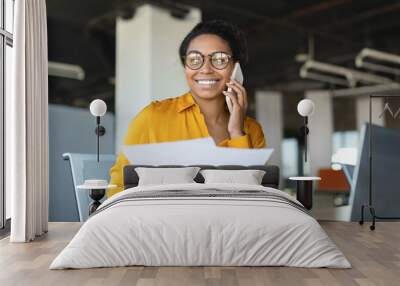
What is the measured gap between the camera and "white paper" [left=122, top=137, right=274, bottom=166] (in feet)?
20.3

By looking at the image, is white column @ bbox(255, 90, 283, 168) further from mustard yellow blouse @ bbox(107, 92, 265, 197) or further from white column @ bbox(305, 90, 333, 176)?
white column @ bbox(305, 90, 333, 176)

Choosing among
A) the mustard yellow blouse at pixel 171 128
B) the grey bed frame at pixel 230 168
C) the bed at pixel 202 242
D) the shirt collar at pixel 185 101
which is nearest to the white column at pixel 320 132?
the grey bed frame at pixel 230 168

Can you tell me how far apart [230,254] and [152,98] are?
2904mm

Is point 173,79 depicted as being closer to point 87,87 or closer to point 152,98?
point 152,98

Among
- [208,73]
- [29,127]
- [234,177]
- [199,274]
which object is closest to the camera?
[199,274]

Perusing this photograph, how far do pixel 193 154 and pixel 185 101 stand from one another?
24.5 inches

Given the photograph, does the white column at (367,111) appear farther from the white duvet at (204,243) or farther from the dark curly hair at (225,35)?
the white duvet at (204,243)

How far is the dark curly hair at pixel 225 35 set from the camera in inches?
249

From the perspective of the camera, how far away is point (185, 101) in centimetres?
632

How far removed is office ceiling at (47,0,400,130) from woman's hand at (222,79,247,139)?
0.46 ft

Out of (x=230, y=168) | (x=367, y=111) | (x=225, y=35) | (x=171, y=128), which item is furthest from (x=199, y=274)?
(x=367, y=111)

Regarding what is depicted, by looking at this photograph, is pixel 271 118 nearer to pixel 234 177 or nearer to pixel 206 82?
pixel 206 82

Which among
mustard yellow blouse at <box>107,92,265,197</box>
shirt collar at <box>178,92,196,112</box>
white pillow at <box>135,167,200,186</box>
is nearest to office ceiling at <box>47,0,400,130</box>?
mustard yellow blouse at <box>107,92,265,197</box>

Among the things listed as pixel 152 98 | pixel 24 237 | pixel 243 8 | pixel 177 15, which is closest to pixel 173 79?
pixel 152 98
